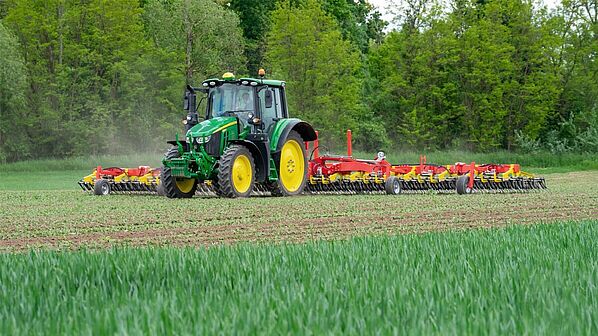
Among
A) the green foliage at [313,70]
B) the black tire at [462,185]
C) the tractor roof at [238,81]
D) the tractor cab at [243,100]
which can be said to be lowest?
the black tire at [462,185]

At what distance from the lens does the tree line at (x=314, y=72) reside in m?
42.1

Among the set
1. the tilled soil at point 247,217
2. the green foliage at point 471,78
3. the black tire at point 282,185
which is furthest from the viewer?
the green foliage at point 471,78

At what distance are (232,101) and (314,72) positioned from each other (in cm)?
2379

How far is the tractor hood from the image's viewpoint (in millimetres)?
17375

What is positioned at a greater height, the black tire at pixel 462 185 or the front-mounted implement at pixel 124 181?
the front-mounted implement at pixel 124 181

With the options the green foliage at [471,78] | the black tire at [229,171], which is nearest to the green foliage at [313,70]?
the green foliage at [471,78]

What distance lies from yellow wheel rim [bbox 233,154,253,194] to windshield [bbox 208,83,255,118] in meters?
1.06

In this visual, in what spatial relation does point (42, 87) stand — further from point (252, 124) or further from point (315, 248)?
point (315, 248)

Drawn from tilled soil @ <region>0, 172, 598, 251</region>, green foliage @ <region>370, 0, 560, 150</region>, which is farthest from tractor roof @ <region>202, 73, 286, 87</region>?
green foliage @ <region>370, 0, 560, 150</region>

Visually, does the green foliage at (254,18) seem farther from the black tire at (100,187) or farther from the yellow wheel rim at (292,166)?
the yellow wheel rim at (292,166)

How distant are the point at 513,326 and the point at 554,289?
1.17m

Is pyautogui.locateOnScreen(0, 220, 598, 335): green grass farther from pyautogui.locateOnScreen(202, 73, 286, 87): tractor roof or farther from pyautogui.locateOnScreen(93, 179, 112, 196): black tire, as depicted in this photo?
pyautogui.locateOnScreen(93, 179, 112, 196): black tire

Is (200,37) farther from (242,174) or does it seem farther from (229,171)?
(229,171)

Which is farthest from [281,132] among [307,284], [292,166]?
[307,284]
